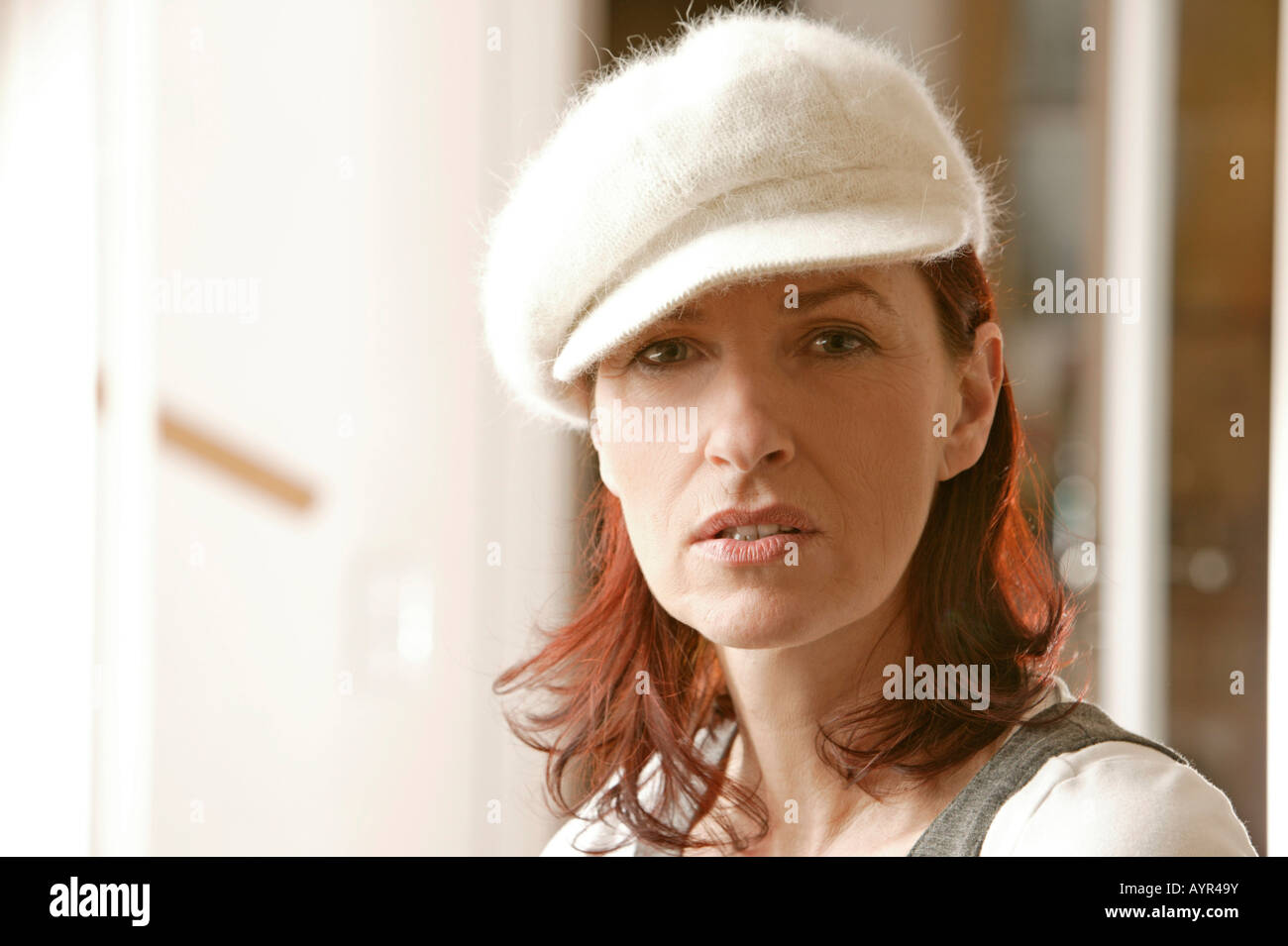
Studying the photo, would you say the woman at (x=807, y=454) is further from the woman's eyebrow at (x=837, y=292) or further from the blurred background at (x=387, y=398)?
the blurred background at (x=387, y=398)

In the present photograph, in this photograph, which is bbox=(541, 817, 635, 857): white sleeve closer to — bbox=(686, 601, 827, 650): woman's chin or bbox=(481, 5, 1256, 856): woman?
bbox=(481, 5, 1256, 856): woman

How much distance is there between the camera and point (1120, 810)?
0.46 meters

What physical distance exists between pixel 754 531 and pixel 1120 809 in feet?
0.66

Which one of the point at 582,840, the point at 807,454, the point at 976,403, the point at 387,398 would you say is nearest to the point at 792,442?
the point at 807,454

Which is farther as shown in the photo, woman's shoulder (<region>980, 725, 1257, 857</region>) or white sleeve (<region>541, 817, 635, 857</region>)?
white sleeve (<region>541, 817, 635, 857</region>)

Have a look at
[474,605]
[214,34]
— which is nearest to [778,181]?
[474,605]

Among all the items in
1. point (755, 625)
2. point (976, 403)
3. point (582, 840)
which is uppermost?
point (976, 403)

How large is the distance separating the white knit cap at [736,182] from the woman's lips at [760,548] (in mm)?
114

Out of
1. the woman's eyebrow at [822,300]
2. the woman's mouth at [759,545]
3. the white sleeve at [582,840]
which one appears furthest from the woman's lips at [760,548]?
the white sleeve at [582,840]

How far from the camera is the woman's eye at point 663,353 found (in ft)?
1.80

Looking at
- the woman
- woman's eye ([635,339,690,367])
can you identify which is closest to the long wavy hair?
the woman

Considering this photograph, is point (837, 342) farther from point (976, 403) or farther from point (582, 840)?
point (582, 840)

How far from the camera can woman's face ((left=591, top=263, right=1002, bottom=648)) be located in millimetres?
530
